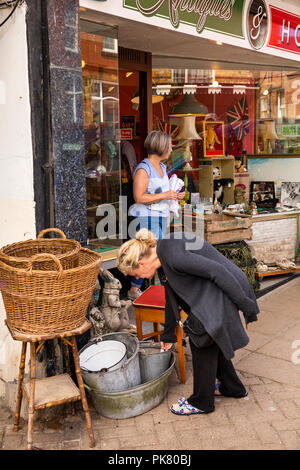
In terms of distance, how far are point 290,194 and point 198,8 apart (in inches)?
151

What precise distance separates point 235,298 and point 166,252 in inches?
21.6

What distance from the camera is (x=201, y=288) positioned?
3406 mm

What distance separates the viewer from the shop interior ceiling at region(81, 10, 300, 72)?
17.0 feet

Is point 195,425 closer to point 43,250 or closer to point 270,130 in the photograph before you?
point 43,250

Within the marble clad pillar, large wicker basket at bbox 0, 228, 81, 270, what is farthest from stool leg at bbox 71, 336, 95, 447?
the marble clad pillar

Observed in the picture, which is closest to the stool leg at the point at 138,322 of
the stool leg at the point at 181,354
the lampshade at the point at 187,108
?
the stool leg at the point at 181,354

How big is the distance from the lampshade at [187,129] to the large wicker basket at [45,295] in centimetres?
552

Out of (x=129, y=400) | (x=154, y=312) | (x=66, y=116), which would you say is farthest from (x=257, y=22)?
(x=129, y=400)

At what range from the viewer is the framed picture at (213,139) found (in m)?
8.71

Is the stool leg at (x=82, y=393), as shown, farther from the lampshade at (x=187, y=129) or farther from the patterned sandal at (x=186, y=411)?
the lampshade at (x=187, y=129)

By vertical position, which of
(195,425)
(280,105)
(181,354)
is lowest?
(195,425)

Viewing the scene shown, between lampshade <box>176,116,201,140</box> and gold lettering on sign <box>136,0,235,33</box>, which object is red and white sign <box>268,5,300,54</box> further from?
lampshade <box>176,116,201,140</box>

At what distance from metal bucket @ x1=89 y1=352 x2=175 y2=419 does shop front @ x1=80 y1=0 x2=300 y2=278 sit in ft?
5.42
